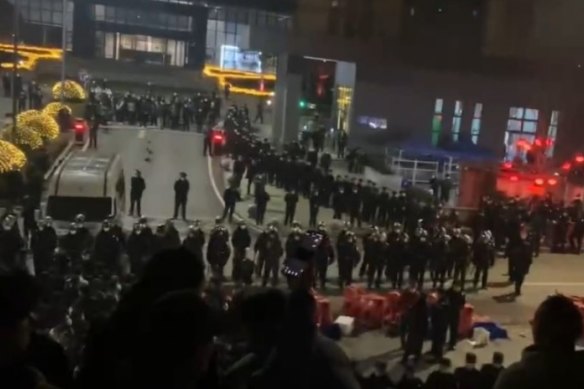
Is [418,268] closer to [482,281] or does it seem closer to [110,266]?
[482,281]

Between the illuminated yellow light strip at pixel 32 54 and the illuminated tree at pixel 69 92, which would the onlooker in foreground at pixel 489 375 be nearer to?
the illuminated tree at pixel 69 92

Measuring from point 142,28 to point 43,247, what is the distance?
119 feet

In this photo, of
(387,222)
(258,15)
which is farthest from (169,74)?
A: (387,222)

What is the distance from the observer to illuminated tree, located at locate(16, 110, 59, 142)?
16.2 metres

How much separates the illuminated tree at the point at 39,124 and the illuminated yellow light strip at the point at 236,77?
56.1 ft

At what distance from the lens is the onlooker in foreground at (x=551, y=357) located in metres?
2.32

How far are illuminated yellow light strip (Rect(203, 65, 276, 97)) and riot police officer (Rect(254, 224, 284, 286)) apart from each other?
70.4ft

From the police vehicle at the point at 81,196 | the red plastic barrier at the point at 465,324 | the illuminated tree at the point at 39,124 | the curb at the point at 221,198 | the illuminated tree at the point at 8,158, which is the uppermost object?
the illuminated tree at the point at 39,124

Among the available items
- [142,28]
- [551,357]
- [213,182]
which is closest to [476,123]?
[213,182]

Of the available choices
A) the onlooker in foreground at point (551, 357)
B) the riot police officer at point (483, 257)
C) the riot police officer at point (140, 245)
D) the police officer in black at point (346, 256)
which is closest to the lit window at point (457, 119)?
the riot police officer at point (483, 257)

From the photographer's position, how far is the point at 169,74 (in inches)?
1570

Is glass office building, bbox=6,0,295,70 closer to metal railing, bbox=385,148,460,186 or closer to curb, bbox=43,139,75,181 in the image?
metal railing, bbox=385,148,460,186

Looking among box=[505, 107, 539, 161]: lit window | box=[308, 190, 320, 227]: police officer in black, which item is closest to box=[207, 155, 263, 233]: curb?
box=[308, 190, 320, 227]: police officer in black

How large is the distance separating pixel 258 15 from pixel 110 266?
28.7m
